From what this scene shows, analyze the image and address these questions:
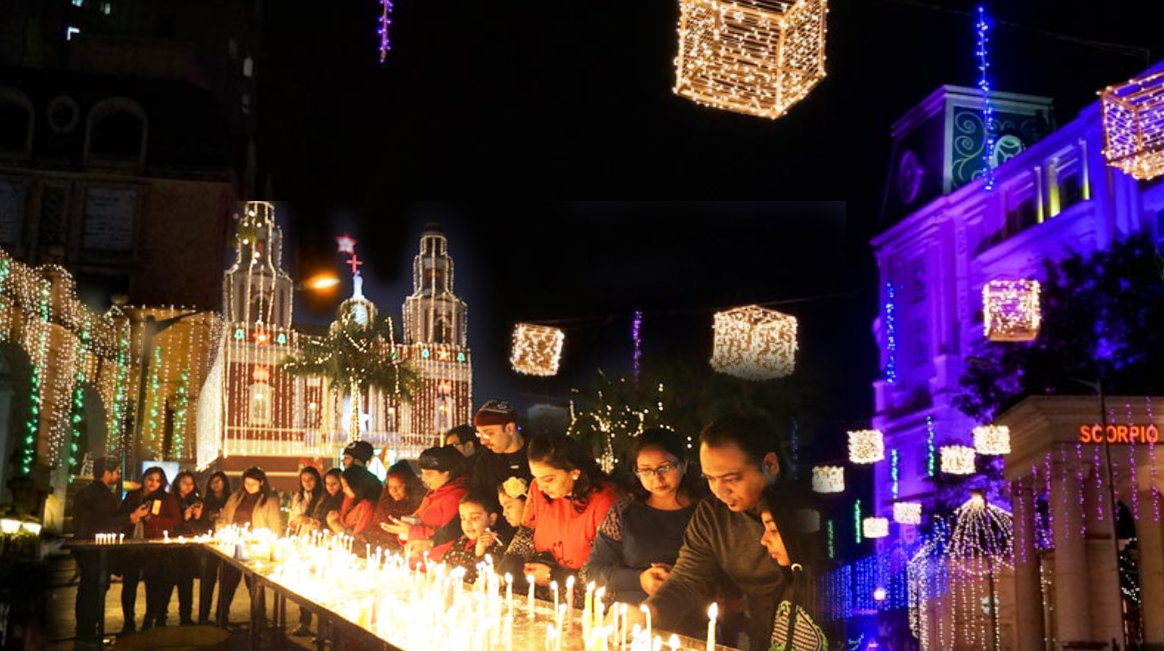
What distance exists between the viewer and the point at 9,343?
1825cm

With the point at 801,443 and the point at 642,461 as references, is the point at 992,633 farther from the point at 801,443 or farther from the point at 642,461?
the point at 642,461

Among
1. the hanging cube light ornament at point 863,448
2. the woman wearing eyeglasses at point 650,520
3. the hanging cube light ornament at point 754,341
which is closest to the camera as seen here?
the woman wearing eyeglasses at point 650,520

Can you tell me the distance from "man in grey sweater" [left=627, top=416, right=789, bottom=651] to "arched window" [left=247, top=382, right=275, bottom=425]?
183ft

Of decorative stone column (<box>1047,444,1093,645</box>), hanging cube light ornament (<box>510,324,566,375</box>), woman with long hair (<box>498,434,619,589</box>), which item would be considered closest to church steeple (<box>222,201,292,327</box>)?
hanging cube light ornament (<box>510,324,566,375</box>)

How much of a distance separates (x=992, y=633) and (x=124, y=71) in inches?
1229

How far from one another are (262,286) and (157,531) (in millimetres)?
45887

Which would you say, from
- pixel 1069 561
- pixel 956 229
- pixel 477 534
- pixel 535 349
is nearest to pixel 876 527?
pixel 956 229

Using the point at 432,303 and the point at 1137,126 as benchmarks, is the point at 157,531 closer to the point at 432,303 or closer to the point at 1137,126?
the point at 1137,126

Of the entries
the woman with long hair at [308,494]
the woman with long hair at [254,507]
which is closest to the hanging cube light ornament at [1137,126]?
the woman with long hair at [308,494]

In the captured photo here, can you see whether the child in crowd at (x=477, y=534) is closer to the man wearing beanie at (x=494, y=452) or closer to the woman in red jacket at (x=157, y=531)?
the man wearing beanie at (x=494, y=452)

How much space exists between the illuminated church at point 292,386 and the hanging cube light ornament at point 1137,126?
1733 inches

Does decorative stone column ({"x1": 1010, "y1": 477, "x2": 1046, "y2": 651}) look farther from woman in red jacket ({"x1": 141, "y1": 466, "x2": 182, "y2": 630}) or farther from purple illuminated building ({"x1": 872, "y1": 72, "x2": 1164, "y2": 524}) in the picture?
purple illuminated building ({"x1": 872, "y1": 72, "x2": 1164, "y2": 524})

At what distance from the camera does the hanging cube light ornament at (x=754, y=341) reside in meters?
25.7

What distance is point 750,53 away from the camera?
28.6 feet
